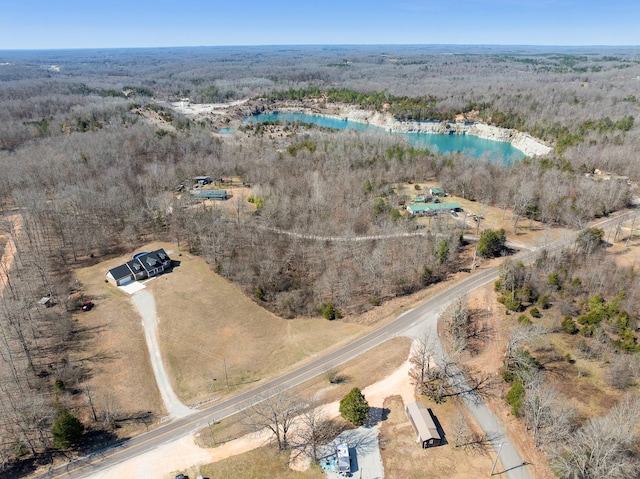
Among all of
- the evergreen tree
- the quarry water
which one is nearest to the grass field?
the evergreen tree

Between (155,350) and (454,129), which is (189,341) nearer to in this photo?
(155,350)

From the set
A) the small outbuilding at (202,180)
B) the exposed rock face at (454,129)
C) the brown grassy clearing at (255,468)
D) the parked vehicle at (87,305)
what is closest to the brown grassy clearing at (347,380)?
the brown grassy clearing at (255,468)

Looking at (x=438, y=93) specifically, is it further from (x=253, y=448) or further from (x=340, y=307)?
(x=253, y=448)

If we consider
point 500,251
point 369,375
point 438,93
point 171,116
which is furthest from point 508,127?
point 369,375

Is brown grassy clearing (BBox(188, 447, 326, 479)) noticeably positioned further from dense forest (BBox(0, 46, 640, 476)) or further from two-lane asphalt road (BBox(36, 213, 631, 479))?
dense forest (BBox(0, 46, 640, 476))

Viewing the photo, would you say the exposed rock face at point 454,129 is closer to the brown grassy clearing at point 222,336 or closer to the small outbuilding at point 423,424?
the brown grassy clearing at point 222,336

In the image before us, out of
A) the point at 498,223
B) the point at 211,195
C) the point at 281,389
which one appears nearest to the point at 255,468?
the point at 281,389
